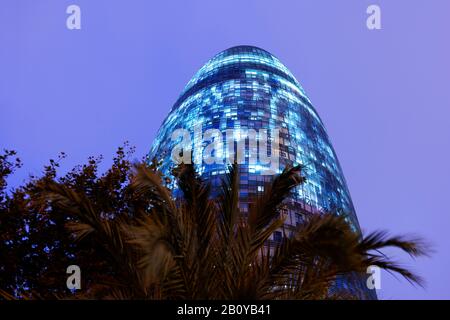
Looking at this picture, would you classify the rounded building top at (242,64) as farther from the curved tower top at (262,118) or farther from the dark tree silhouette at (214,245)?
the dark tree silhouette at (214,245)

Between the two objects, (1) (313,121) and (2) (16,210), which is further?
(1) (313,121)

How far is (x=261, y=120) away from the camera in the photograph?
241 feet

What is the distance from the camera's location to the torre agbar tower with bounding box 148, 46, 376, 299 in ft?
223

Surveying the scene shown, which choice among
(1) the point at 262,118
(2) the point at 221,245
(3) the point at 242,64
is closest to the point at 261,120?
(1) the point at 262,118

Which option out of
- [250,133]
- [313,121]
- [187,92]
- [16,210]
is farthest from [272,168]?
[16,210]

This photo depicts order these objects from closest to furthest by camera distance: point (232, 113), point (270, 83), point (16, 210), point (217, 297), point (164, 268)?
point (164, 268)
point (217, 297)
point (16, 210)
point (232, 113)
point (270, 83)

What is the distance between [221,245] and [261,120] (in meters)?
65.4

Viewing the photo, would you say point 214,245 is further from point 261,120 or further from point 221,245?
point 261,120

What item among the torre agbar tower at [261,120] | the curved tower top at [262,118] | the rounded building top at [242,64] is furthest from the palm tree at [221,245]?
the rounded building top at [242,64]

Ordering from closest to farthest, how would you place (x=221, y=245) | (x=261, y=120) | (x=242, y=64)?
(x=221, y=245) → (x=261, y=120) → (x=242, y=64)

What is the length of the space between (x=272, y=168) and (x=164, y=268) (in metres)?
62.6

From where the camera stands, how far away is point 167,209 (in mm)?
8742

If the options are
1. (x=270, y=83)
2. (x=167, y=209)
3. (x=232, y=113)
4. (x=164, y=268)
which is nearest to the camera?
(x=164, y=268)

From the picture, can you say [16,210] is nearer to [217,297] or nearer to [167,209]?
[167,209]
